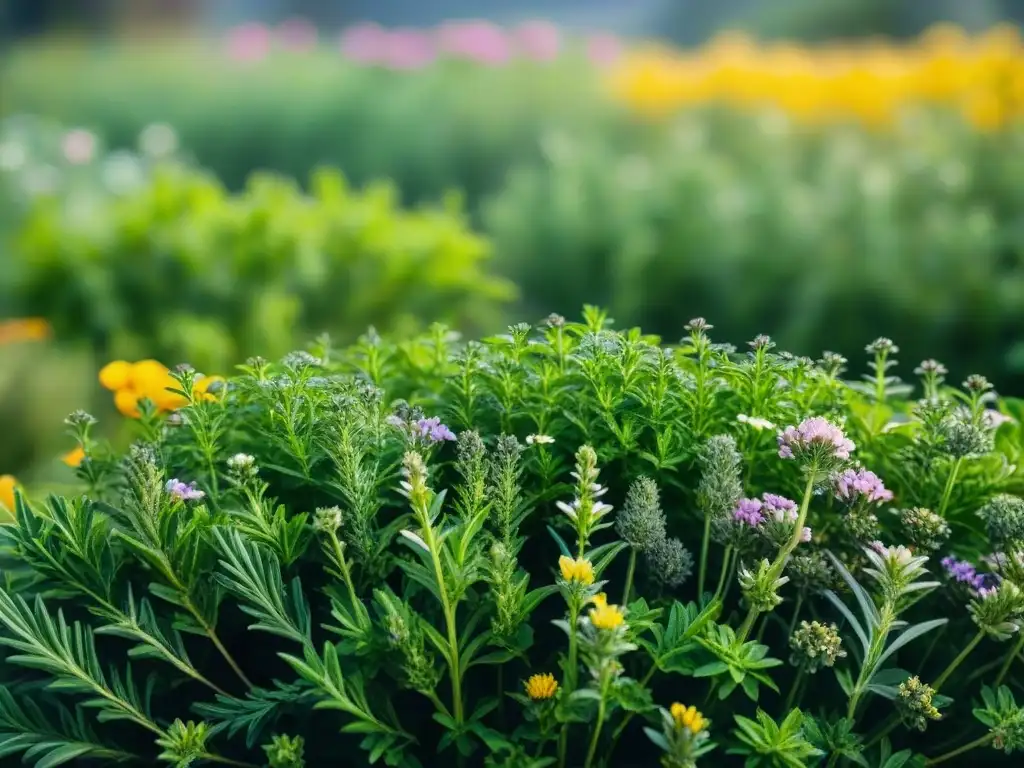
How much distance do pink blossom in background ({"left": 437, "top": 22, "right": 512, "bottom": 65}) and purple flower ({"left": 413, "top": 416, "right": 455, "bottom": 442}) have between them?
5.95m

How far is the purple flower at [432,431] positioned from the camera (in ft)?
3.74

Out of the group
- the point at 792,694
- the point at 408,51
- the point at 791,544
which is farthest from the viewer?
the point at 408,51

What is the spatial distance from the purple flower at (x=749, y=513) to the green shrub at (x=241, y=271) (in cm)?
178

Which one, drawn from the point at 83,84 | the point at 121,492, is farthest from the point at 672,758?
the point at 83,84

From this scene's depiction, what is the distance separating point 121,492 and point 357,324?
1783 mm

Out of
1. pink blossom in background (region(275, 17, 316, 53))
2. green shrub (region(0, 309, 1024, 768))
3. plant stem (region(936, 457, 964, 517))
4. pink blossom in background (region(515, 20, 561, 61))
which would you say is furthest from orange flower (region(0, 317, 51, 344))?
pink blossom in background (region(275, 17, 316, 53))

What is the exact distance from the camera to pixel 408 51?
23.1ft

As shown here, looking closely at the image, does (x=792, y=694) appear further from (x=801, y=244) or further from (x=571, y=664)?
(x=801, y=244)

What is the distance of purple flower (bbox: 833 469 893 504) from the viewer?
115cm

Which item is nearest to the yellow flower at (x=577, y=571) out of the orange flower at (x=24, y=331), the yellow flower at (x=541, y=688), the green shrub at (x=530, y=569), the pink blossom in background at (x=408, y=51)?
the green shrub at (x=530, y=569)

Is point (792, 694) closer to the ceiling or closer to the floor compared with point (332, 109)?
closer to the floor

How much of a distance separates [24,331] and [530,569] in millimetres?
2220

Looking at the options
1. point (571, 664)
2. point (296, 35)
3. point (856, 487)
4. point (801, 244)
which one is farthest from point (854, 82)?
point (296, 35)

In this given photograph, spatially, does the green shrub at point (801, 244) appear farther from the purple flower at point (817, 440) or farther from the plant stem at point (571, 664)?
the plant stem at point (571, 664)
